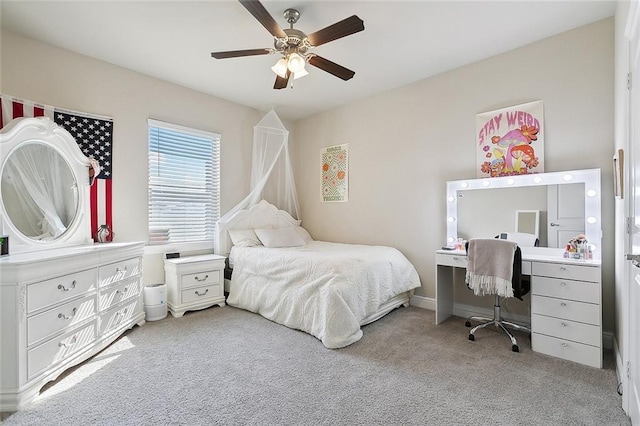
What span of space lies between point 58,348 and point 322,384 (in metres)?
1.83

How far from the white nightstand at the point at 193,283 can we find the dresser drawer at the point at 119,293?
1.37 feet

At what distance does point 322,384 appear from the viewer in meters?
2.04

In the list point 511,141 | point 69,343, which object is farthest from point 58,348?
point 511,141

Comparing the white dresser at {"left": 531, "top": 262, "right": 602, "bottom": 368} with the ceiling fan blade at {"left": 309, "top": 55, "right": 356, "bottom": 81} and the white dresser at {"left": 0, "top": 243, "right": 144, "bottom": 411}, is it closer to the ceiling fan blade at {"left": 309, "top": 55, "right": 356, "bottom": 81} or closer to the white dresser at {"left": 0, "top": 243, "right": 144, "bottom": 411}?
the ceiling fan blade at {"left": 309, "top": 55, "right": 356, "bottom": 81}

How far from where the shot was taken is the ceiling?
2.37m

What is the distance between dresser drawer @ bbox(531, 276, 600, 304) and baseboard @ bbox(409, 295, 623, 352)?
471mm

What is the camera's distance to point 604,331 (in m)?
2.55

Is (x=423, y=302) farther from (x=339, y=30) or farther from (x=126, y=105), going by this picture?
(x=126, y=105)

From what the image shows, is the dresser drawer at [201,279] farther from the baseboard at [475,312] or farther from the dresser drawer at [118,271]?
the baseboard at [475,312]

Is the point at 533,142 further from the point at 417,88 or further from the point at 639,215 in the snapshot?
the point at 639,215

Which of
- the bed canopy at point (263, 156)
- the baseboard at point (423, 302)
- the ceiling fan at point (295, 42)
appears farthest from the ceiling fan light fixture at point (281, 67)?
the baseboard at point (423, 302)

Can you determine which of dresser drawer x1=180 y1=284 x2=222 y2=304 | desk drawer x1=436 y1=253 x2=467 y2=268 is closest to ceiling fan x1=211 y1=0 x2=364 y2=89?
desk drawer x1=436 y1=253 x2=467 y2=268

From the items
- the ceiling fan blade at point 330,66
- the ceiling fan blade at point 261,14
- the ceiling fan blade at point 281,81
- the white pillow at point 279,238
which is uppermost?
the ceiling fan blade at point 261,14

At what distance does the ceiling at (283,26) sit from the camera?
7.76 feet
